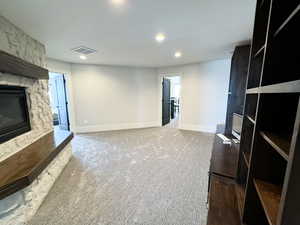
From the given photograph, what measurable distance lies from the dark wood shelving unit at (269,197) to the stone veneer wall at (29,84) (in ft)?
8.59

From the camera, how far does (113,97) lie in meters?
5.24

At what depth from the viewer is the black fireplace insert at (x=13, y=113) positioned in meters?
1.89

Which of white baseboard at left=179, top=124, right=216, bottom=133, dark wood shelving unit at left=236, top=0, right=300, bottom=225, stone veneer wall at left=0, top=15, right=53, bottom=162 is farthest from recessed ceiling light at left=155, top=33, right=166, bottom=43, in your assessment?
white baseboard at left=179, top=124, right=216, bottom=133

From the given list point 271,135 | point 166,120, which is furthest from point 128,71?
point 271,135

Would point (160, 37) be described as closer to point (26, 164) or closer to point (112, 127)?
point (26, 164)

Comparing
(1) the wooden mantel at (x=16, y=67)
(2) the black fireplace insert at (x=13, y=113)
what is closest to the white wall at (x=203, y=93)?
(1) the wooden mantel at (x=16, y=67)

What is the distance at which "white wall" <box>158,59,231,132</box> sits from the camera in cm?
443

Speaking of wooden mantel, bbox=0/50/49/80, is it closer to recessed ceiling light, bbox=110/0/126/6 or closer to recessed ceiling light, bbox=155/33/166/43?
recessed ceiling light, bbox=110/0/126/6

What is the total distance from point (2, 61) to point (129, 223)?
230 cm

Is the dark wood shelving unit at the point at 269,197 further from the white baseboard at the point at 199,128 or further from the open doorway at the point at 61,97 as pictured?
the open doorway at the point at 61,97

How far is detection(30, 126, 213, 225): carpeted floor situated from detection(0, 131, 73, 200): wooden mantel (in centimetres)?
56

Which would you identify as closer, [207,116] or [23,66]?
[23,66]

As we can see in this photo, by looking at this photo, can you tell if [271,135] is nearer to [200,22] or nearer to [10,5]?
[200,22]

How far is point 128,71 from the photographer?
5.33 m
